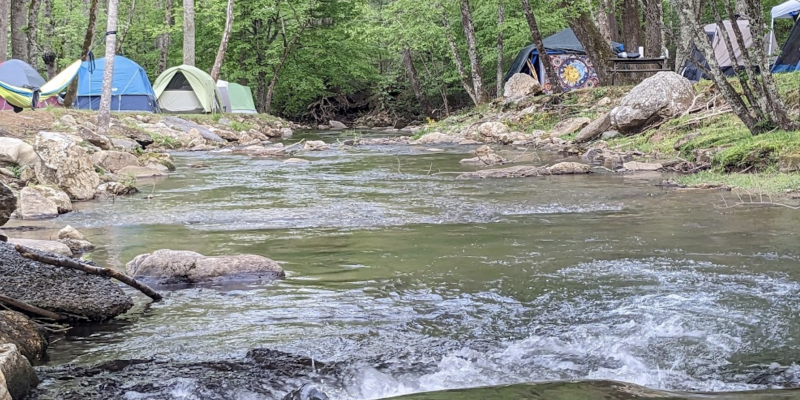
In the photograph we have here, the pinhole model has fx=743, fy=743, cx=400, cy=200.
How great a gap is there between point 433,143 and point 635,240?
1255 centimetres

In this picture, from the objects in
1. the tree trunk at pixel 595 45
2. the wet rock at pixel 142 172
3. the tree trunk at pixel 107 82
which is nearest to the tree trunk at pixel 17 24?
the tree trunk at pixel 107 82

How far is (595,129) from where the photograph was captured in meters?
15.3

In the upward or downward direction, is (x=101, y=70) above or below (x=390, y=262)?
above

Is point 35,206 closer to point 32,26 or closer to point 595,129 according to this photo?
point 595,129

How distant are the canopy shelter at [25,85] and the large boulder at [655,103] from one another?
41.6ft

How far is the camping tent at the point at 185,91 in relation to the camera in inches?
953

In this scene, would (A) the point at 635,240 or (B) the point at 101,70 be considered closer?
(A) the point at 635,240

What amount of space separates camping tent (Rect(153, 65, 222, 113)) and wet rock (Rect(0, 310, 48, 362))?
21.5 meters

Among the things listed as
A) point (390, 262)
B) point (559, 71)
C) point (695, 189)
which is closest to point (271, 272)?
point (390, 262)

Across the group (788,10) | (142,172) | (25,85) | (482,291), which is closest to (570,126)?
(788,10)

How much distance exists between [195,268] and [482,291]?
6.29 ft

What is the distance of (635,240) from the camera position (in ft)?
19.4

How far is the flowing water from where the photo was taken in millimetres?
3344

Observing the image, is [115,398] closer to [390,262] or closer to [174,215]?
[390,262]
